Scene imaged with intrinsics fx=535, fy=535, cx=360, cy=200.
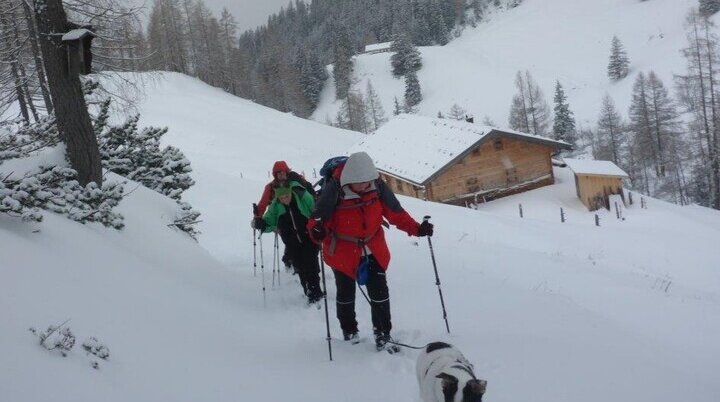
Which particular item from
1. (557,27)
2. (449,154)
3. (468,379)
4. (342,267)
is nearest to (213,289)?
(342,267)

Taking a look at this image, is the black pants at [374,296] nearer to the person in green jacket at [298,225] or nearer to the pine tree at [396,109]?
the person in green jacket at [298,225]

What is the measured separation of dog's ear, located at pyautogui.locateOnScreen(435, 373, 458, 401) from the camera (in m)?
3.33

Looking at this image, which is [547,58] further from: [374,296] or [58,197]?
[58,197]

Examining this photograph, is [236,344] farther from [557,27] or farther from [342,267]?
[557,27]

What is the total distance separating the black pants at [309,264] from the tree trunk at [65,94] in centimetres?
284

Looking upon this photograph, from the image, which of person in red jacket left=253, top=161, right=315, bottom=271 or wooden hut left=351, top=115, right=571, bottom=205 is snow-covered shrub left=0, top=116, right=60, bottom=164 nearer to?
person in red jacket left=253, top=161, right=315, bottom=271

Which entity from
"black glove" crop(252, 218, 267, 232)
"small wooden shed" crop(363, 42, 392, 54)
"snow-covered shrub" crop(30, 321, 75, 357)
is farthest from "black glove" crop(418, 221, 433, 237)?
"small wooden shed" crop(363, 42, 392, 54)

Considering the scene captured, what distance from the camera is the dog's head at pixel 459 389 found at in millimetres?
3248

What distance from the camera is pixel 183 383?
12.7 feet

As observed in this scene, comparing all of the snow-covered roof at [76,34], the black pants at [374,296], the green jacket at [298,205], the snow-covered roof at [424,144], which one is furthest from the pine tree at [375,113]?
the black pants at [374,296]

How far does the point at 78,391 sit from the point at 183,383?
864 millimetres

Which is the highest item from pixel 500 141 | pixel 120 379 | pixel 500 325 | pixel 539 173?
pixel 120 379

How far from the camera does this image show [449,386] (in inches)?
132

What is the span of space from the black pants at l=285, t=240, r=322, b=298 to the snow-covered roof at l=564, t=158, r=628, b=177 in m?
25.8
